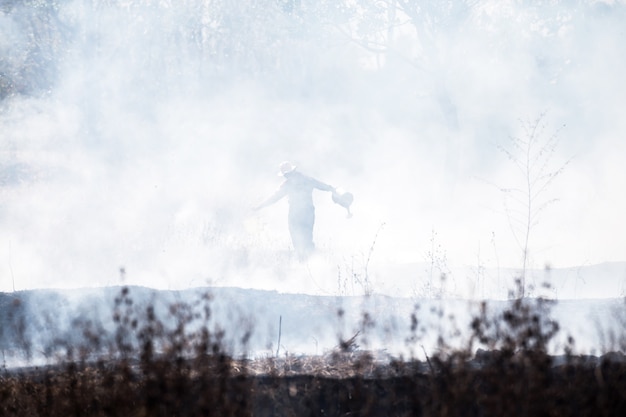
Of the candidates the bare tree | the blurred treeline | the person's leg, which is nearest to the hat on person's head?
the person's leg

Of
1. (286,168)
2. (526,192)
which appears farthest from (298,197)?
(526,192)

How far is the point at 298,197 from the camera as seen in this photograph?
13695 mm

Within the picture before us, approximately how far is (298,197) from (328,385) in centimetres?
806

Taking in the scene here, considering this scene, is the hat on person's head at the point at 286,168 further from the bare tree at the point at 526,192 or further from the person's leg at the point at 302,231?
the bare tree at the point at 526,192

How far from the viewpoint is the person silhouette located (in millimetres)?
13555

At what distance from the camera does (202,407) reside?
423cm

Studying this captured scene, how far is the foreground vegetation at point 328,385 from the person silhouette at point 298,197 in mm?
7321

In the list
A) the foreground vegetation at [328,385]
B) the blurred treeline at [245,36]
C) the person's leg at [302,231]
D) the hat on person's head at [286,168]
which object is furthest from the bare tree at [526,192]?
the foreground vegetation at [328,385]

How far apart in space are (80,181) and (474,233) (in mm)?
8727

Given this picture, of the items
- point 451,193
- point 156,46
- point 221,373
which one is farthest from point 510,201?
point 221,373

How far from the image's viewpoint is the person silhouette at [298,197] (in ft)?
44.5

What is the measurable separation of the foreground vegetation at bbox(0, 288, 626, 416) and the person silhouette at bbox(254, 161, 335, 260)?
7.32m

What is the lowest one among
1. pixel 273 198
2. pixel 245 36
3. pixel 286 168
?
pixel 273 198

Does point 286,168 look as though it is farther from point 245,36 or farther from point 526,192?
point 526,192
